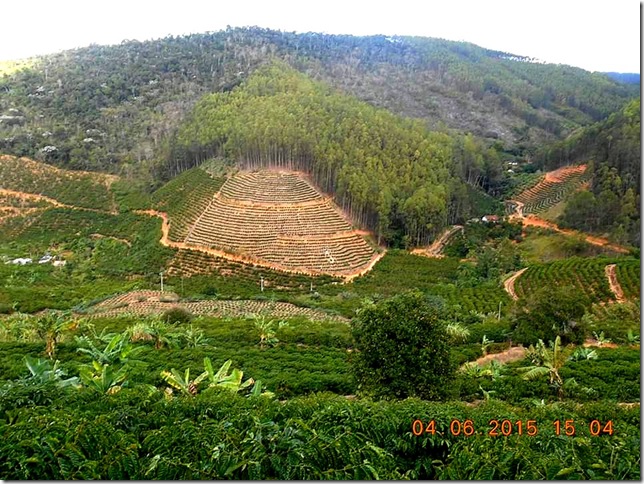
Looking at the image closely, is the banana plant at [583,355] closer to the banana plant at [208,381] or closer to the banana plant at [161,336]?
the banana plant at [208,381]

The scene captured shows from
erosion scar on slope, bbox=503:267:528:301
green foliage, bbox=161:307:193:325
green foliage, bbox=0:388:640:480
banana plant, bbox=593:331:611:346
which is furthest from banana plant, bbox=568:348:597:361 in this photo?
green foliage, bbox=161:307:193:325

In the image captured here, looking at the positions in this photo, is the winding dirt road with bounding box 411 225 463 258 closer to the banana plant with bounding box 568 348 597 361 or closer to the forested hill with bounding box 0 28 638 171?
the banana plant with bounding box 568 348 597 361

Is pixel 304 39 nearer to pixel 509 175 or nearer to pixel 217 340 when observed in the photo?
pixel 509 175

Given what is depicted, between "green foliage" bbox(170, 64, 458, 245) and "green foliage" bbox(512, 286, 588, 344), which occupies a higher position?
"green foliage" bbox(170, 64, 458, 245)

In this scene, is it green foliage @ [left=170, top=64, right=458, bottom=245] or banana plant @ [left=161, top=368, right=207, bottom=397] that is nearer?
banana plant @ [left=161, top=368, right=207, bottom=397]

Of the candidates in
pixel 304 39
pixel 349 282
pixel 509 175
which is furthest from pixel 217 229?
pixel 304 39

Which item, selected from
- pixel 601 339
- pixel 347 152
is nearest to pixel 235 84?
pixel 347 152

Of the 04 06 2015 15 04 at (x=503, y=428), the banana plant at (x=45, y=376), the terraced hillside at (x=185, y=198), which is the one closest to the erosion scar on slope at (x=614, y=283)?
the 04 06 2015 15 04 at (x=503, y=428)
